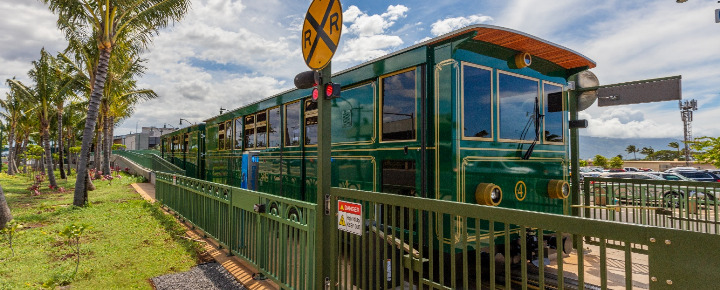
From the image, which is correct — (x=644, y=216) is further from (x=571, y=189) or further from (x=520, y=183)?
(x=520, y=183)

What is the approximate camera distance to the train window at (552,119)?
5.52m

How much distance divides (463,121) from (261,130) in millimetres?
5808

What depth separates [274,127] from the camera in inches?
330

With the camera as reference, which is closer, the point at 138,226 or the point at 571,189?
the point at 571,189

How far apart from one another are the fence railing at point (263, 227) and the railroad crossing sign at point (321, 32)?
55.9 inches

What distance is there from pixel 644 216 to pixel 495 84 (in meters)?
3.74

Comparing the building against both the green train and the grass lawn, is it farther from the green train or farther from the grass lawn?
the green train

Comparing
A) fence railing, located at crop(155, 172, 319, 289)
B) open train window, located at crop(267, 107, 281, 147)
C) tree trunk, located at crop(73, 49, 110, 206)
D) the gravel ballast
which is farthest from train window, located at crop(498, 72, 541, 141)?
tree trunk, located at crop(73, 49, 110, 206)

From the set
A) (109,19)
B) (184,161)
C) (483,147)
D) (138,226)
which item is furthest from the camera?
(184,161)

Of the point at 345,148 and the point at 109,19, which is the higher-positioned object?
the point at 109,19

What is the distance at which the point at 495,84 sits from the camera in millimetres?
4805

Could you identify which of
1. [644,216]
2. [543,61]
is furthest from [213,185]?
[644,216]

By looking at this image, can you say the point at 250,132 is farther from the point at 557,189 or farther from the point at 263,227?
the point at 557,189

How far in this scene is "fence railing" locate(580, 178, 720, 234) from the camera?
5.16 metres
